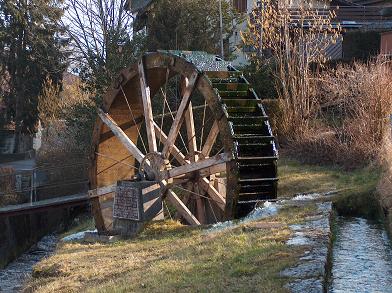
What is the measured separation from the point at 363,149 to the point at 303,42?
4675 mm

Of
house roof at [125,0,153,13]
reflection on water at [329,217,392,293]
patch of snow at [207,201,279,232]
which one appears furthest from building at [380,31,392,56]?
reflection on water at [329,217,392,293]

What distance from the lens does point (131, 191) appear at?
44.6ft

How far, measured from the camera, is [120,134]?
15.7m

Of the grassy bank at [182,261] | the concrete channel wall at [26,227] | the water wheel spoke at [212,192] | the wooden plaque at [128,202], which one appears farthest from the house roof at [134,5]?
the grassy bank at [182,261]

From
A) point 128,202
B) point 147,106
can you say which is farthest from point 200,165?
point 147,106

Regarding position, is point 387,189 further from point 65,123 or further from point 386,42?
point 65,123

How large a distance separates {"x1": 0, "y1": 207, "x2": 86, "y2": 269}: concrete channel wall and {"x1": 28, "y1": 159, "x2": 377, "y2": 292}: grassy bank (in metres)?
10.7

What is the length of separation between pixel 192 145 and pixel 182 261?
277 inches

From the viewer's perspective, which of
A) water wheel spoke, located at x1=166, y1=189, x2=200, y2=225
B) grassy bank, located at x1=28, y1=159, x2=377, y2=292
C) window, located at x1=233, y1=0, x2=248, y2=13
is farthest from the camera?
window, located at x1=233, y1=0, x2=248, y2=13

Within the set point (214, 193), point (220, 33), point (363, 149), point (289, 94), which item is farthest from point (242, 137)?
point (220, 33)

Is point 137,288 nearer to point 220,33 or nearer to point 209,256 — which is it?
point 209,256

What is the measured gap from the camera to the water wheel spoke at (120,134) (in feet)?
49.8

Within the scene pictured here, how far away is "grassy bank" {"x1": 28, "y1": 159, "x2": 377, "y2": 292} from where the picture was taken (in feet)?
22.6

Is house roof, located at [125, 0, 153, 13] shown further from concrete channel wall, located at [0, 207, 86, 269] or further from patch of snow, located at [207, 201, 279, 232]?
patch of snow, located at [207, 201, 279, 232]
